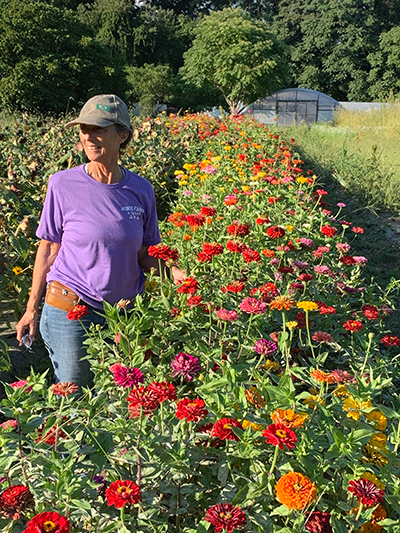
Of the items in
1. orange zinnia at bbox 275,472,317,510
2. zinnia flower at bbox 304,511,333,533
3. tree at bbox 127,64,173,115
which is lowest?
zinnia flower at bbox 304,511,333,533

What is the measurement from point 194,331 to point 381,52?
41.4 metres

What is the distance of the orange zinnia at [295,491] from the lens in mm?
952

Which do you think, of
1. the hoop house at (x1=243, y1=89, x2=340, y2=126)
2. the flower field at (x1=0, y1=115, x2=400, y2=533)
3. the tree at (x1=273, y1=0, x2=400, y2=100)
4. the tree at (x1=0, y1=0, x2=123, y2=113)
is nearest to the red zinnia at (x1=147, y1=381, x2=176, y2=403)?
the flower field at (x1=0, y1=115, x2=400, y2=533)

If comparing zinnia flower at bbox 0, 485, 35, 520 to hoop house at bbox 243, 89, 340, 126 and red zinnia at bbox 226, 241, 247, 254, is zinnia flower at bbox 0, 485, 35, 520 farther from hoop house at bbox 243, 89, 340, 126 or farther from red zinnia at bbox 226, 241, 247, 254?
hoop house at bbox 243, 89, 340, 126

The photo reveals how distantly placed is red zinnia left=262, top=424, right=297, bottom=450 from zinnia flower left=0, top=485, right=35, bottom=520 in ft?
1.73

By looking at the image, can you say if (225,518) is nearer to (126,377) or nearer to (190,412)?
(190,412)

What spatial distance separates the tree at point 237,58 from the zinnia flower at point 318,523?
26878mm

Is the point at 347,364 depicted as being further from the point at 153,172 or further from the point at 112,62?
the point at 112,62

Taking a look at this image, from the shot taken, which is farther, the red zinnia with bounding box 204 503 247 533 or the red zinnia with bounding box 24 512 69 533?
the red zinnia with bounding box 204 503 247 533

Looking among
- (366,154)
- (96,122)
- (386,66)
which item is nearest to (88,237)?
(96,122)

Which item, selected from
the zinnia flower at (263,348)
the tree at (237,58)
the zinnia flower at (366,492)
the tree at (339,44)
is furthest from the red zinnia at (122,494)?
the tree at (339,44)

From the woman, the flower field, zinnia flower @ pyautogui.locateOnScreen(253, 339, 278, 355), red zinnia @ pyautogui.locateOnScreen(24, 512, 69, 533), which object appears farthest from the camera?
the woman

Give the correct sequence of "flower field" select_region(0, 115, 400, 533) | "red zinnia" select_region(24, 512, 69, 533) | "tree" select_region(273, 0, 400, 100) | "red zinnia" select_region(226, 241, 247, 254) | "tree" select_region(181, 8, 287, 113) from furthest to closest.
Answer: "tree" select_region(273, 0, 400, 100), "tree" select_region(181, 8, 287, 113), "red zinnia" select_region(226, 241, 247, 254), "flower field" select_region(0, 115, 400, 533), "red zinnia" select_region(24, 512, 69, 533)

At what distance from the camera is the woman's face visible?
6.06 feet
